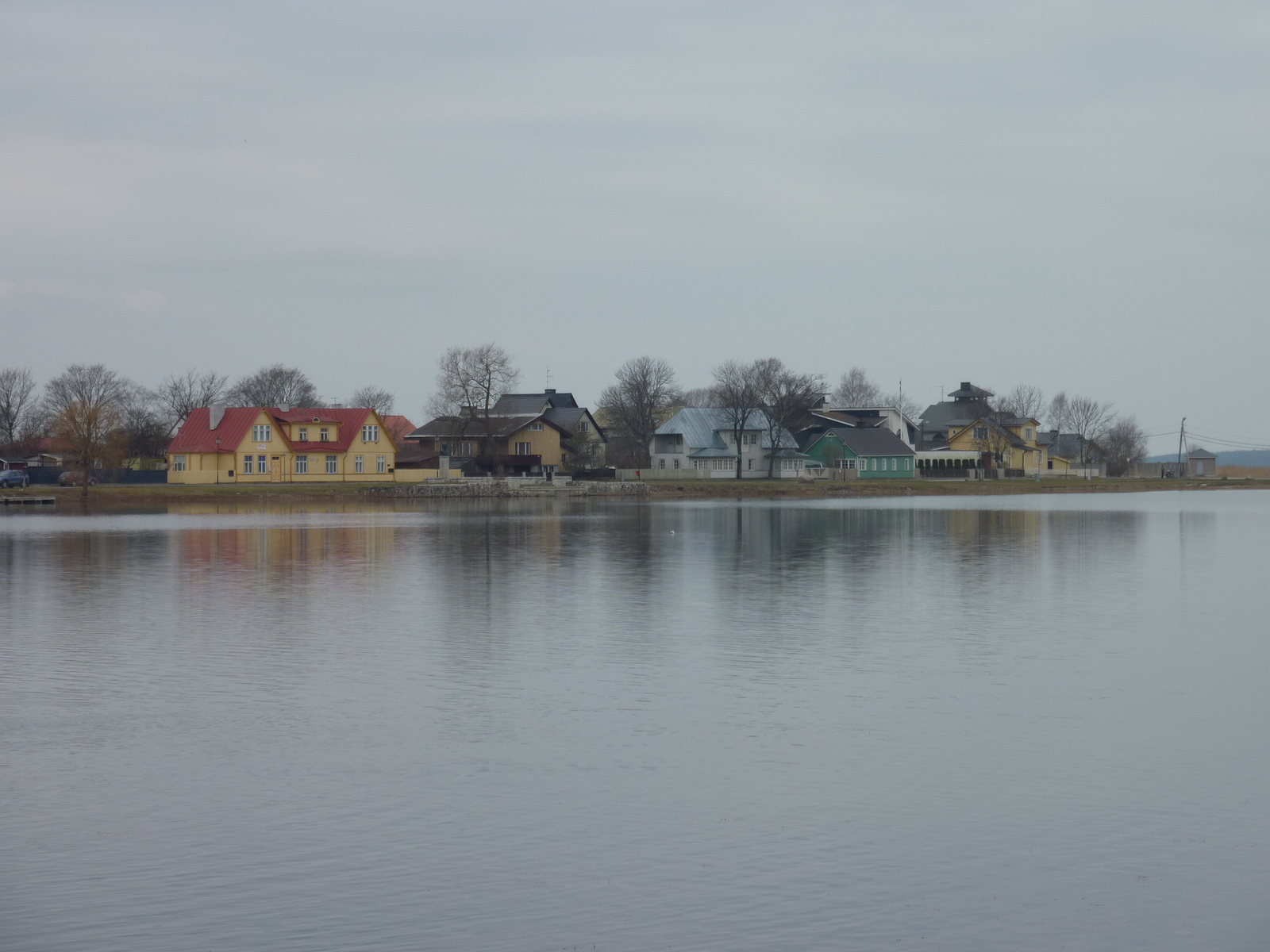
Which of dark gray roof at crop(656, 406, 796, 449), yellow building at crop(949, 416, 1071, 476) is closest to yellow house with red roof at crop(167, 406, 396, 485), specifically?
dark gray roof at crop(656, 406, 796, 449)

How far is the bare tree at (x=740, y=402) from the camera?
351ft

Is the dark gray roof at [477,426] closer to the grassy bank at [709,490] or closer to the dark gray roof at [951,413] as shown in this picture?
the grassy bank at [709,490]

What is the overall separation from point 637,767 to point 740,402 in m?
95.4

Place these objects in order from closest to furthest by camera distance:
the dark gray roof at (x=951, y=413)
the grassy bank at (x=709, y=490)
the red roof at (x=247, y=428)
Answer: the grassy bank at (x=709, y=490) < the red roof at (x=247, y=428) < the dark gray roof at (x=951, y=413)

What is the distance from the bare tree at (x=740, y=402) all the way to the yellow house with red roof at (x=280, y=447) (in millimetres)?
27686

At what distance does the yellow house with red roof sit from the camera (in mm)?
91562

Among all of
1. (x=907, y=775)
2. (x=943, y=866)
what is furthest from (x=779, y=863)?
(x=907, y=775)

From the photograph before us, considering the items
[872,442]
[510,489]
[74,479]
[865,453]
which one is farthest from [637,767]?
[872,442]

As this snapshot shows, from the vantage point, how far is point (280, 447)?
9281 centimetres

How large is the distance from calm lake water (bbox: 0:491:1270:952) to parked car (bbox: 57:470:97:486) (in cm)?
6884

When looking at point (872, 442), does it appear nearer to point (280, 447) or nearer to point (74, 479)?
point (280, 447)

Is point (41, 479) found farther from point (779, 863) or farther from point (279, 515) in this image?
point (779, 863)

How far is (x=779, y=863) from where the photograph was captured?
31.6 feet

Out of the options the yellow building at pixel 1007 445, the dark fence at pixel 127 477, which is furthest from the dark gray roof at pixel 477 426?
the yellow building at pixel 1007 445
